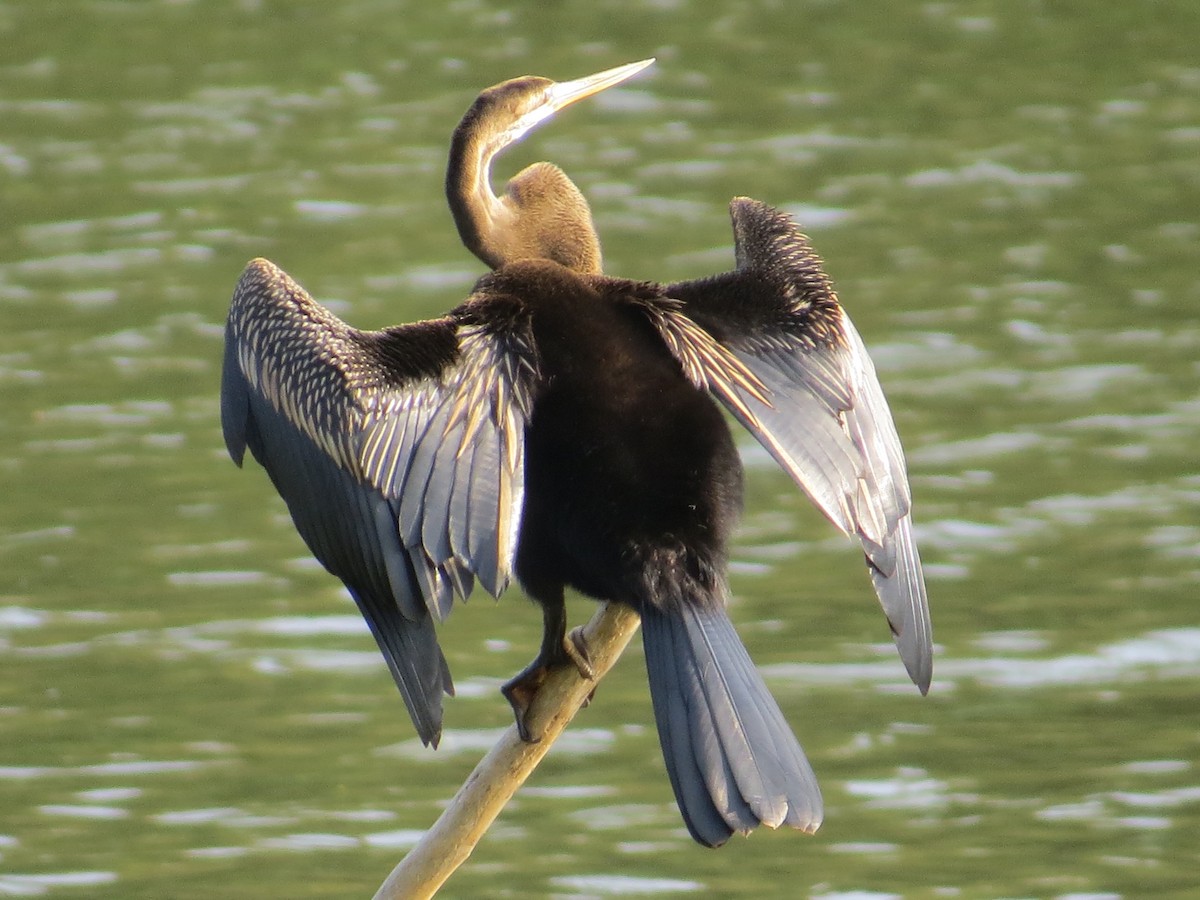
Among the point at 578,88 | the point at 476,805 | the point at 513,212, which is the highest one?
the point at 578,88

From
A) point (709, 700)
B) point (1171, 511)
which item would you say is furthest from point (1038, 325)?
point (709, 700)

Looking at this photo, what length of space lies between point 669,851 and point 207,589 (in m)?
2.45

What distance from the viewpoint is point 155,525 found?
921 cm

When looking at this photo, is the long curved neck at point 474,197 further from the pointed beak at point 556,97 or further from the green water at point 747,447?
the green water at point 747,447

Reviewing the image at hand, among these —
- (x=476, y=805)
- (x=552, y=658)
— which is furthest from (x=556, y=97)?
(x=476, y=805)

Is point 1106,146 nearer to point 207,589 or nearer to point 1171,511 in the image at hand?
point 1171,511

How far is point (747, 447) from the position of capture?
972 cm

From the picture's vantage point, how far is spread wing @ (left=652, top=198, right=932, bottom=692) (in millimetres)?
4188

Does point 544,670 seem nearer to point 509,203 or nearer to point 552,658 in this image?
point 552,658

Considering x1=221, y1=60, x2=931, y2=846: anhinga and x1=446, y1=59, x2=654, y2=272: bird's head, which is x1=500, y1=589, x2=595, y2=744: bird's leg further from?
x1=446, y1=59, x2=654, y2=272: bird's head

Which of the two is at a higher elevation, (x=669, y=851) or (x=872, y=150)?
(x=872, y=150)

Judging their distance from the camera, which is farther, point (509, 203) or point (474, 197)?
point (509, 203)

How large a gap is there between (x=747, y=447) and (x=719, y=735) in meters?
5.95

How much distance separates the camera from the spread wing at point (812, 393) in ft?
13.7
